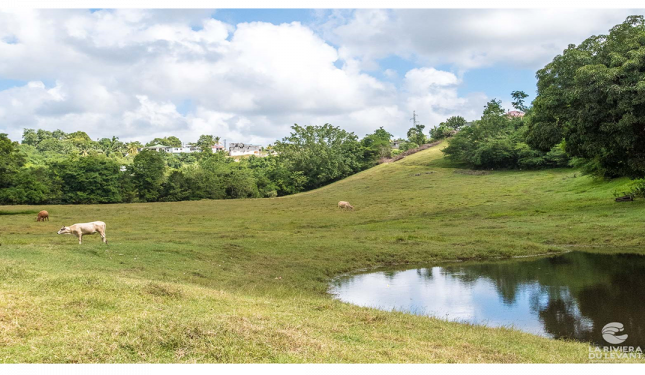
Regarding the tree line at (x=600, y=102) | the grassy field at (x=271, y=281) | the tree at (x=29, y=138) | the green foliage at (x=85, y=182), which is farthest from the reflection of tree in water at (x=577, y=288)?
the tree at (x=29, y=138)

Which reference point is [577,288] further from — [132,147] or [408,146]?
[132,147]

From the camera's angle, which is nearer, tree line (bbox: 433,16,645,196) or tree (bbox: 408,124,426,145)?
tree line (bbox: 433,16,645,196)

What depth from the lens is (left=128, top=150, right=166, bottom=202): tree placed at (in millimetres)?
80500

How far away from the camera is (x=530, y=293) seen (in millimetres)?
17078

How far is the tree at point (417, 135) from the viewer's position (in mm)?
135000

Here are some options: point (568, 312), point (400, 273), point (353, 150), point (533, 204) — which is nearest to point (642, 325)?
point (568, 312)

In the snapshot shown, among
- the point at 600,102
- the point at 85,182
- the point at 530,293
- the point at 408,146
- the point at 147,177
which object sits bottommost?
the point at 530,293

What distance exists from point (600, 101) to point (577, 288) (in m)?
15.3

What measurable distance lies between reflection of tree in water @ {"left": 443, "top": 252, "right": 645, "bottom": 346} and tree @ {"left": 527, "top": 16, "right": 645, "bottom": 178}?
8.57 metres

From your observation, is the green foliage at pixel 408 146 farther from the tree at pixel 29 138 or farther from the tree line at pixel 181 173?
the tree at pixel 29 138

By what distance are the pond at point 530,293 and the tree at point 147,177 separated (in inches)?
2579

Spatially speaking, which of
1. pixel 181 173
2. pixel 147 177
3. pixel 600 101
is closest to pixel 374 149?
pixel 181 173

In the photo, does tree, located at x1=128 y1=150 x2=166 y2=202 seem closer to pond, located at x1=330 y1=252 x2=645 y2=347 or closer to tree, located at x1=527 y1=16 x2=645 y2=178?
tree, located at x1=527 y1=16 x2=645 y2=178

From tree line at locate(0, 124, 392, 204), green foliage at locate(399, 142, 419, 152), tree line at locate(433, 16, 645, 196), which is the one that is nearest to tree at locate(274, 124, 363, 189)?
tree line at locate(0, 124, 392, 204)
